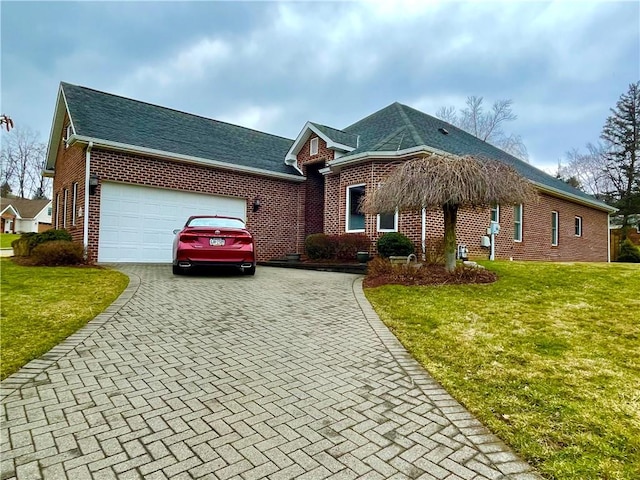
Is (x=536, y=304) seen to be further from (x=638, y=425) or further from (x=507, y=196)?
(x=638, y=425)

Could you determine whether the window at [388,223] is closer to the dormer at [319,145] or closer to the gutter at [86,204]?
the dormer at [319,145]

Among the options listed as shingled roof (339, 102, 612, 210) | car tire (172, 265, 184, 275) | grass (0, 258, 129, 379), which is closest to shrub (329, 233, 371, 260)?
shingled roof (339, 102, 612, 210)

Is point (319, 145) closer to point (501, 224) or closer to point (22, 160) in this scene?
point (501, 224)

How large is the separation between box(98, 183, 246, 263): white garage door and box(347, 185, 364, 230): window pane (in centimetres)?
480

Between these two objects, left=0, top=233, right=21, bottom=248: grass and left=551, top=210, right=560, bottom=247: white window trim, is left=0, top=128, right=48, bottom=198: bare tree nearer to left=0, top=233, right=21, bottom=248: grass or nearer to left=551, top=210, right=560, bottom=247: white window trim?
left=0, top=233, right=21, bottom=248: grass

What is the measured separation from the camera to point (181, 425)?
2.57 meters

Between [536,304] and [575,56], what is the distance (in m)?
14.2

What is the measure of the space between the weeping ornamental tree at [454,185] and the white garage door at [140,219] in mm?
7122

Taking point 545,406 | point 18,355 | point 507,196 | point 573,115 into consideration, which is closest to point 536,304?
point 507,196

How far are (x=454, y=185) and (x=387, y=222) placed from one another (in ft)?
15.1

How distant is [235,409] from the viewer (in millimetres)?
2812

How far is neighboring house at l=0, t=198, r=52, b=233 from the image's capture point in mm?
43062

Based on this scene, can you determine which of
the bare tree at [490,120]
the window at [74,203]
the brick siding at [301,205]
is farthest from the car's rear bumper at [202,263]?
the bare tree at [490,120]

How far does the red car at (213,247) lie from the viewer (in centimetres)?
843
